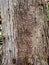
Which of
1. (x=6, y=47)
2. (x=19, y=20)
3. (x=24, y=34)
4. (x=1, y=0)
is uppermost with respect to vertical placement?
(x=1, y=0)

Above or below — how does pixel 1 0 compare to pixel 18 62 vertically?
above

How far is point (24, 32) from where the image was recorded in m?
2.37

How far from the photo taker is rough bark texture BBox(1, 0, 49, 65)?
2.37 metres

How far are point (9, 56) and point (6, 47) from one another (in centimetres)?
11

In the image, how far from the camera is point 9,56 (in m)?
2.42

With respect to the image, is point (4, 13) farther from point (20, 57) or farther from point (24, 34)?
point (20, 57)

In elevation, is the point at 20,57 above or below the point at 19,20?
below

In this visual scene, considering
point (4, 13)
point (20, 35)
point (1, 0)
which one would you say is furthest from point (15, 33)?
point (1, 0)

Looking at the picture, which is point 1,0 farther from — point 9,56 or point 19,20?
point 9,56

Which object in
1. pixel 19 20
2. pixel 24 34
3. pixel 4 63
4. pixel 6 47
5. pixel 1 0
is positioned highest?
pixel 1 0

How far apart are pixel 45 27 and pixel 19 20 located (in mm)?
313

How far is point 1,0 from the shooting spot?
247 centimetres

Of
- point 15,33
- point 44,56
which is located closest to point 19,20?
point 15,33

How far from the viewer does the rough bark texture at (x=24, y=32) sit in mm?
2367
